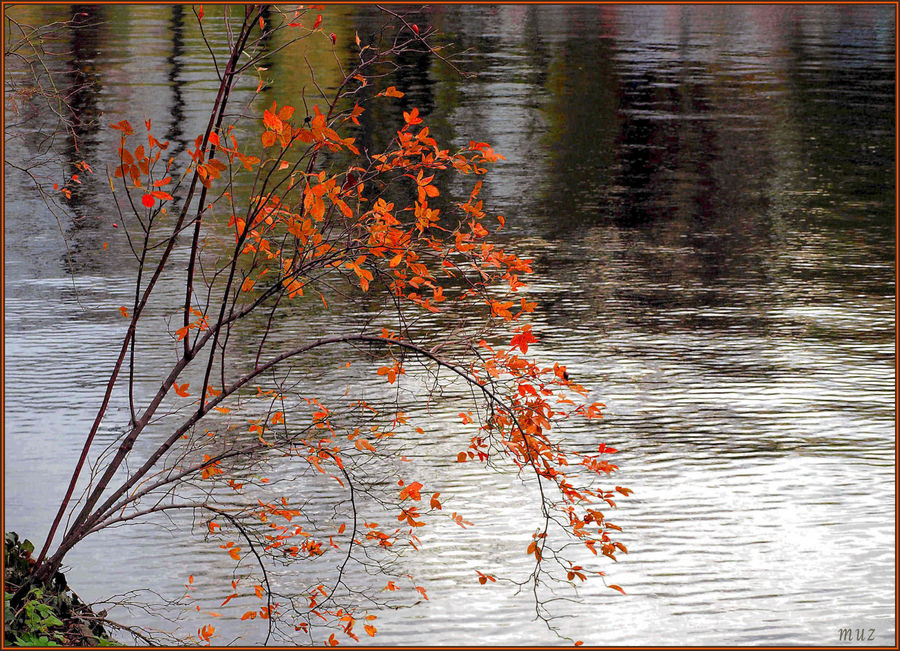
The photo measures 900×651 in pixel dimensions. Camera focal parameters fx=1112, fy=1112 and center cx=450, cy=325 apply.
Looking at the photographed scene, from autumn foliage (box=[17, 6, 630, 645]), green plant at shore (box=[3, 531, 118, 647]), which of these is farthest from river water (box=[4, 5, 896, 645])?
green plant at shore (box=[3, 531, 118, 647])

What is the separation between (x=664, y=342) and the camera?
852cm

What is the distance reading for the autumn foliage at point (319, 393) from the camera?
391cm

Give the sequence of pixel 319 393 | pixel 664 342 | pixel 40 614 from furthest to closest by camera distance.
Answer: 1. pixel 664 342
2. pixel 319 393
3. pixel 40 614

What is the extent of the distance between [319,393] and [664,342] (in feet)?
8.93

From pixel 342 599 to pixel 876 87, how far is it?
18509 mm

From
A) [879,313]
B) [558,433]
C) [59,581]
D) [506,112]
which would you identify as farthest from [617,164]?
[59,581]

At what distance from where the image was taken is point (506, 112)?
58.0 feet

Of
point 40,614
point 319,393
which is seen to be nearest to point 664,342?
point 319,393

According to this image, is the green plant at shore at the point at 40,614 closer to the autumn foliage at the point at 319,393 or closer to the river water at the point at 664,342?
the autumn foliage at the point at 319,393

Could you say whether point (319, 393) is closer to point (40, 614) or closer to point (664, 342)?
point (664, 342)

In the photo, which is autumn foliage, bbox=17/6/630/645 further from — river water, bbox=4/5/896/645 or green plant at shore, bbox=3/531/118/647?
river water, bbox=4/5/896/645

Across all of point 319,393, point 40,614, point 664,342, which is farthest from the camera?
point 664,342

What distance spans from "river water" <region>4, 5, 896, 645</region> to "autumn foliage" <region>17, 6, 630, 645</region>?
0.26m

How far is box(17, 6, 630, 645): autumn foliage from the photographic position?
391cm
